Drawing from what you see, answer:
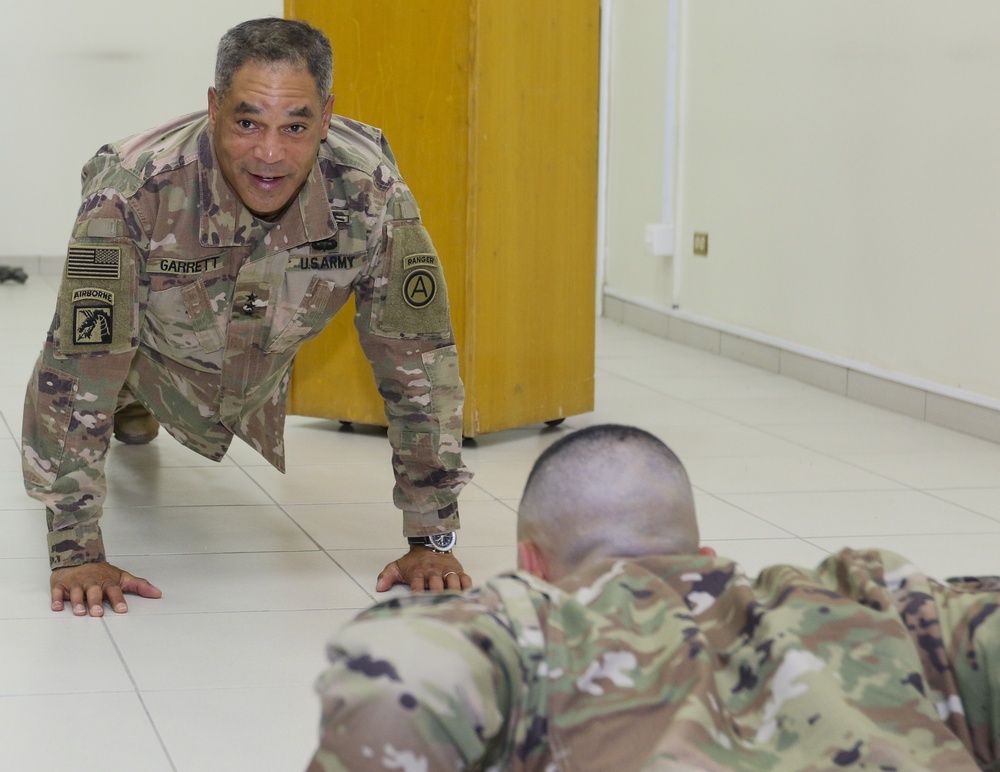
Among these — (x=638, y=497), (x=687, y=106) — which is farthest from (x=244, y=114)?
(x=687, y=106)

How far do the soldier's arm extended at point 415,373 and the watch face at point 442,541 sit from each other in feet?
0.04

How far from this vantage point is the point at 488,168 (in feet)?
10.6

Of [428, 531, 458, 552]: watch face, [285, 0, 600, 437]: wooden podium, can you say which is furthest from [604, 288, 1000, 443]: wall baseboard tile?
[428, 531, 458, 552]: watch face

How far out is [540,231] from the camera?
3.43m

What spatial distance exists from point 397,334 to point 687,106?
3084mm

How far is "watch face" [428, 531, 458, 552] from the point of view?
232cm

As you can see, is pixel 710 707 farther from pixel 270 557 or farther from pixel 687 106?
pixel 687 106

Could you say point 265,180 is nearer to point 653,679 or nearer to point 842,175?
point 653,679

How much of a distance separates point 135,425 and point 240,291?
112 centimetres

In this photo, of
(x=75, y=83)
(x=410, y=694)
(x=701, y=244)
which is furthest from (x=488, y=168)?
(x=75, y=83)

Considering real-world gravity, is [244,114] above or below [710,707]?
above

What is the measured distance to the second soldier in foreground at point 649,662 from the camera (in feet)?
2.94

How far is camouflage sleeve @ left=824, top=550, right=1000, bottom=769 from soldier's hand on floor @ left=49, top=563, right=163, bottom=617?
54.0 inches

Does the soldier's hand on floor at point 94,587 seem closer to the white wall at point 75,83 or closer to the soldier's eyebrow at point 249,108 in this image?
the soldier's eyebrow at point 249,108
